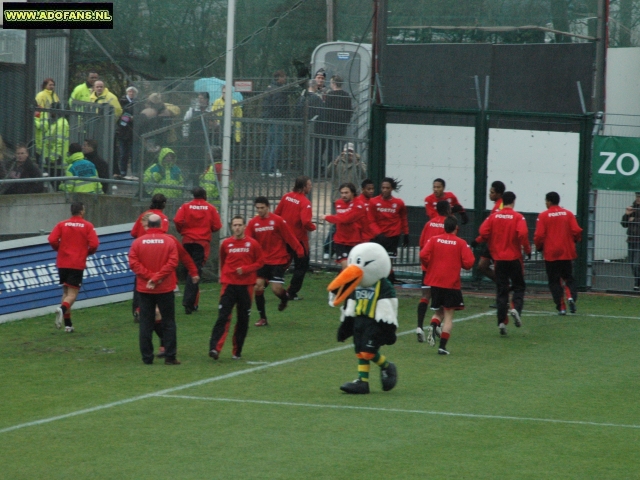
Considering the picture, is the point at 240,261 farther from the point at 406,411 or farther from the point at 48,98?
the point at 48,98

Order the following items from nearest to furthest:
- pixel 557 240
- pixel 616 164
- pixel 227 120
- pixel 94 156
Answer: pixel 557 240, pixel 616 164, pixel 227 120, pixel 94 156

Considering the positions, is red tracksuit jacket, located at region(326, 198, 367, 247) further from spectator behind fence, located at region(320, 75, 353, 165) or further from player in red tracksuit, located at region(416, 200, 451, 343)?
spectator behind fence, located at region(320, 75, 353, 165)

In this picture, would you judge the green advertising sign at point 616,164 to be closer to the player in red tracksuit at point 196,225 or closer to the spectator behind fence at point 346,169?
the spectator behind fence at point 346,169

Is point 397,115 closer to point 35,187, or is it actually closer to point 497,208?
point 497,208

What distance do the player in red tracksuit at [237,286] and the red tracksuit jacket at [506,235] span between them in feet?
12.2

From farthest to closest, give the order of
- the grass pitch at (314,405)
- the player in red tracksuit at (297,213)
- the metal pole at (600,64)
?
the metal pole at (600,64) < the player in red tracksuit at (297,213) < the grass pitch at (314,405)

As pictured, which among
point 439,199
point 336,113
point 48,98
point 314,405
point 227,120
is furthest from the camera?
point 48,98

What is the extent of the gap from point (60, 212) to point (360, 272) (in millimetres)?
10267

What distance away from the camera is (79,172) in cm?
2050

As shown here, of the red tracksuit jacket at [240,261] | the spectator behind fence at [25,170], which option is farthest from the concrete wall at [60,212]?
the red tracksuit jacket at [240,261]

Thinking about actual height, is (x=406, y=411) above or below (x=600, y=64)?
below

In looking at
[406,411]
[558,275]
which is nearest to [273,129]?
[558,275]

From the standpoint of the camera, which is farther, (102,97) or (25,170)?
(102,97)

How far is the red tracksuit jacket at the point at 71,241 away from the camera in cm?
1525
